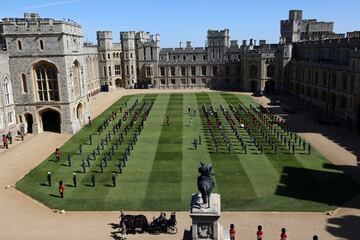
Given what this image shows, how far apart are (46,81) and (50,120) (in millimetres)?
5999

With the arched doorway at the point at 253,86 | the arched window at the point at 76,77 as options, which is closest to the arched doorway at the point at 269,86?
the arched doorway at the point at 253,86

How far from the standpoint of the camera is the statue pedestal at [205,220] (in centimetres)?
1261

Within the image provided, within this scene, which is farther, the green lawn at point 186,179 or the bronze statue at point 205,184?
the green lawn at point 186,179

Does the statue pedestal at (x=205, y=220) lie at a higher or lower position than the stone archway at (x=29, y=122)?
higher

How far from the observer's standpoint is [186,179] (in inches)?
1065

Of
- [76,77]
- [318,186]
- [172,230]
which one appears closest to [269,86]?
[76,77]

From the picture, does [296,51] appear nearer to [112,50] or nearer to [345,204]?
[112,50]

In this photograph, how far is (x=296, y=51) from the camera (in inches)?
3041

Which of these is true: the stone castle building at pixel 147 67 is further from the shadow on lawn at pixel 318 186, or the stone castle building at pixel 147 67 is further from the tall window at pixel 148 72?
the shadow on lawn at pixel 318 186

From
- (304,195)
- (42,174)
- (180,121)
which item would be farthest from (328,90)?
(42,174)

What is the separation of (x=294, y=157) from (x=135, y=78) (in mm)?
62880

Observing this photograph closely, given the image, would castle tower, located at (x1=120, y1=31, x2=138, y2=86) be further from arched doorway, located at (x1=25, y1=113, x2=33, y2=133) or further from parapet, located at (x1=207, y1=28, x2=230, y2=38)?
arched doorway, located at (x1=25, y1=113, x2=33, y2=133)

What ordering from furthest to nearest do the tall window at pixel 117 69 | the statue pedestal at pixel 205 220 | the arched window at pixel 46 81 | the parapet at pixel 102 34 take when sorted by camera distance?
the tall window at pixel 117 69 → the parapet at pixel 102 34 → the arched window at pixel 46 81 → the statue pedestal at pixel 205 220

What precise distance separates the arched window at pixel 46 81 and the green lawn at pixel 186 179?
714 centimetres
